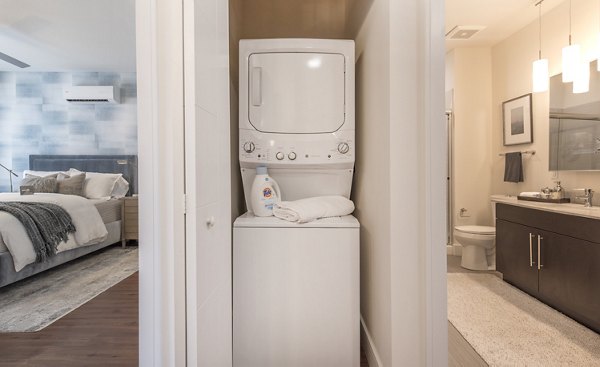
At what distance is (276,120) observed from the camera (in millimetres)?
1781

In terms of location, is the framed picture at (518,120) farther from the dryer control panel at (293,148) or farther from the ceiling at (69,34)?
the ceiling at (69,34)

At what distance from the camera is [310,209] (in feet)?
5.38

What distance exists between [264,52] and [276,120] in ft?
1.26

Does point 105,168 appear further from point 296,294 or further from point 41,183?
point 296,294

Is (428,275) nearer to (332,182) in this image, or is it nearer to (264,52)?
(332,182)

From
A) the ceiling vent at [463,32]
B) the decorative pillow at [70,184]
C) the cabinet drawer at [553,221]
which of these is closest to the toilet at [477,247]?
the cabinet drawer at [553,221]

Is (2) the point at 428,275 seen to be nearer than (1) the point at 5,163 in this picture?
Yes

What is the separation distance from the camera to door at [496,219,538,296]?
8.51ft

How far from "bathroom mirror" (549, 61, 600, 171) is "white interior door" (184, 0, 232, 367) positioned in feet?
9.44

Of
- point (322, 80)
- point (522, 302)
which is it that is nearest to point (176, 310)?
point (322, 80)

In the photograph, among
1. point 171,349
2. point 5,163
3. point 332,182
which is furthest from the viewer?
point 332,182

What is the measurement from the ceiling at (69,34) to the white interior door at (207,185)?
2.19 feet

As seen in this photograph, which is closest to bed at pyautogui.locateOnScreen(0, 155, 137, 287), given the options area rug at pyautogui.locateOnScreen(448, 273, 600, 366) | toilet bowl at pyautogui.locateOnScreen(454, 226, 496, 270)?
area rug at pyautogui.locateOnScreen(448, 273, 600, 366)

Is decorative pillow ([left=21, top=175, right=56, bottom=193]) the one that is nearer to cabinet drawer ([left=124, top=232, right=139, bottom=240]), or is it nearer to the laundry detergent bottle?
cabinet drawer ([left=124, top=232, right=139, bottom=240])
